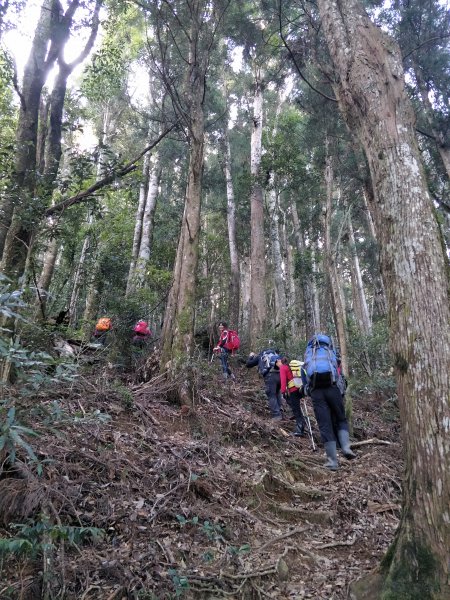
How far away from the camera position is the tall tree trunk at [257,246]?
1334cm

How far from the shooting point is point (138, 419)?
226 inches

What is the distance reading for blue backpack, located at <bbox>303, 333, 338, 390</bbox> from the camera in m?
5.71

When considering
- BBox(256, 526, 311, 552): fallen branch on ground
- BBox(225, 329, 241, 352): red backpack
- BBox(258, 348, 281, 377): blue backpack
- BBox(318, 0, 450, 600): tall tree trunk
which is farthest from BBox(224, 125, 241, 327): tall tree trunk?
BBox(318, 0, 450, 600): tall tree trunk

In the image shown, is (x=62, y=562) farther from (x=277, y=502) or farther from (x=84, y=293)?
(x=84, y=293)

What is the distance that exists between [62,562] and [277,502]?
2.68m

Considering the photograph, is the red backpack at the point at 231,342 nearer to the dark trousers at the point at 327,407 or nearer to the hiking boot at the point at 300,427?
the hiking boot at the point at 300,427

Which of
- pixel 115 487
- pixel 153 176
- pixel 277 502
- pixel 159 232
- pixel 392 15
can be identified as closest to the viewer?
pixel 115 487

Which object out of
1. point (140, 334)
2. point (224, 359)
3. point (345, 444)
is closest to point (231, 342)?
point (224, 359)

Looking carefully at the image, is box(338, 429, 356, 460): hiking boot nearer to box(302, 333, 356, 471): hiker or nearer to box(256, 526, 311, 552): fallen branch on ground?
box(302, 333, 356, 471): hiker

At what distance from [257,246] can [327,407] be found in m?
9.08

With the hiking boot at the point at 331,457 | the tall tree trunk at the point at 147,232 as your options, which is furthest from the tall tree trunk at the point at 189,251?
the tall tree trunk at the point at 147,232

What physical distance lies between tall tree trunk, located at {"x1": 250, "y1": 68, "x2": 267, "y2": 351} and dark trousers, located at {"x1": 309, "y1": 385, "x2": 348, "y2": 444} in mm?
6568

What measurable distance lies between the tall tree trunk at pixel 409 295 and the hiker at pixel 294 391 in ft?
15.4

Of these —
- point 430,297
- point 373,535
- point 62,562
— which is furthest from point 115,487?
point 430,297
